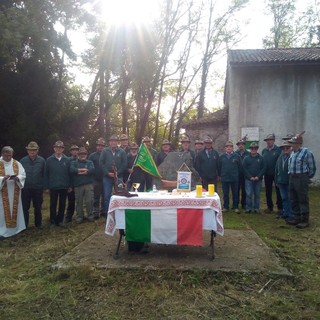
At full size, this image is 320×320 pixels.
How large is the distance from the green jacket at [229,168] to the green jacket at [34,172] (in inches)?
174

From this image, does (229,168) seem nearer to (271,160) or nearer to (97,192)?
(271,160)

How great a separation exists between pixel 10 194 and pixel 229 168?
5337mm

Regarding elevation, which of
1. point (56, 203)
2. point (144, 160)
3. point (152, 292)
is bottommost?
point (152, 292)

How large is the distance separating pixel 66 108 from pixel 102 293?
12.5 meters

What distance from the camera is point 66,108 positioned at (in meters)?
15.3

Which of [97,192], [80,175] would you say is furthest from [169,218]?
[97,192]

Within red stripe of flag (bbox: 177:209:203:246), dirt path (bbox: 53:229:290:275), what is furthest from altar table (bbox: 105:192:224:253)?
dirt path (bbox: 53:229:290:275)

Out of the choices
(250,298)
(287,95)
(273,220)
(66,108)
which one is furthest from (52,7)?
(250,298)

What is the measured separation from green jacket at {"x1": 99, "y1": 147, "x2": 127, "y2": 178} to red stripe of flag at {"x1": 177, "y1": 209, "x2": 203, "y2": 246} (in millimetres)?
3310

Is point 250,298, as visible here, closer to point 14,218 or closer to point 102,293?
point 102,293

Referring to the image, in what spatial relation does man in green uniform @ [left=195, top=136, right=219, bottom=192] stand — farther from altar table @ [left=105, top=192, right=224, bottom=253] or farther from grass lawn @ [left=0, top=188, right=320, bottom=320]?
altar table @ [left=105, top=192, right=224, bottom=253]

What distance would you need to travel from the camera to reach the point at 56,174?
7520 millimetres

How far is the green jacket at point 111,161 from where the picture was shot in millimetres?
8047

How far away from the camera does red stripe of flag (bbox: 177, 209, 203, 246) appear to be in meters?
4.97
